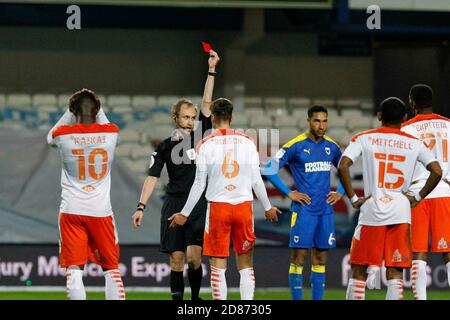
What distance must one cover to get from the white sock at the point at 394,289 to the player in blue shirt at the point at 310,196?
1.40m

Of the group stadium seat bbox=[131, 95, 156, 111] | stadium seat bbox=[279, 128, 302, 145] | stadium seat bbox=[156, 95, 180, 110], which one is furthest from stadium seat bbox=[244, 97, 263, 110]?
stadium seat bbox=[131, 95, 156, 111]

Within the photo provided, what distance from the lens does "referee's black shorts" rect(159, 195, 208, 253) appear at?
10.8 m

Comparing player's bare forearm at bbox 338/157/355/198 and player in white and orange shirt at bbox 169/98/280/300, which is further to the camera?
player in white and orange shirt at bbox 169/98/280/300

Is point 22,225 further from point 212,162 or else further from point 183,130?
point 212,162

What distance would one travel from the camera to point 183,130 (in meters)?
10.8

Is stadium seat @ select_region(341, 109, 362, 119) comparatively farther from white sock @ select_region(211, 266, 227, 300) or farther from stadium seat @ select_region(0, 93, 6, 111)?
white sock @ select_region(211, 266, 227, 300)

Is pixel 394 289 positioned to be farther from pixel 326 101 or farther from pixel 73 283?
pixel 326 101

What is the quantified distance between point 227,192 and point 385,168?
1.26 meters

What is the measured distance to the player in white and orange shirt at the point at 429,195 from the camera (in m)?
10.3

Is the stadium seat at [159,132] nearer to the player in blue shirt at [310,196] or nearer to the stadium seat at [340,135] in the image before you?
the stadium seat at [340,135]
